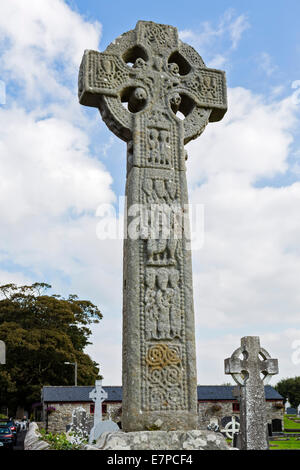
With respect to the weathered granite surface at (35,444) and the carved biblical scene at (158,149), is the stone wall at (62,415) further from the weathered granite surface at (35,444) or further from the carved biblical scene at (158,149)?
the carved biblical scene at (158,149)

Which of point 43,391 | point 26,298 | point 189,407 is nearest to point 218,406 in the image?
point 43,391

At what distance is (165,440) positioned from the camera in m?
4.77

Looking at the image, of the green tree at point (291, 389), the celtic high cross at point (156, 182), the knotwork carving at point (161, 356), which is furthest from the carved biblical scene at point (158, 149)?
the green tree at point (291, 389)

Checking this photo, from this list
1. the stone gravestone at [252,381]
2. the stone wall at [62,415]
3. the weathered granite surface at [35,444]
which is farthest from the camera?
the stone wall at [62,415]

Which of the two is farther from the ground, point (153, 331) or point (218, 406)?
point (153, 331)

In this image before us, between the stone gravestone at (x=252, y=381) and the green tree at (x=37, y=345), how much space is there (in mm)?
27019

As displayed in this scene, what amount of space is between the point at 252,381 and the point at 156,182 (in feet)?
22.7

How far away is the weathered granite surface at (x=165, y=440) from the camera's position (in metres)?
4.59

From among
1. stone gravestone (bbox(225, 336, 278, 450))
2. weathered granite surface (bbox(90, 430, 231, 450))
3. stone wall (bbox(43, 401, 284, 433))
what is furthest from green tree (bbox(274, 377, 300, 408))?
weathered granite surface (bbox(90, 430, 231, 450))

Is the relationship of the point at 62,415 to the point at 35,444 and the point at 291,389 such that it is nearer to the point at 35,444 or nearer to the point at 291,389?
the point at 35,444

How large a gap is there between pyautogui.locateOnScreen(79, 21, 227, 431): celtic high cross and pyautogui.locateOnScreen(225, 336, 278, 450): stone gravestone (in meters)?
6.02

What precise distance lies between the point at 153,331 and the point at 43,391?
95.9 ft

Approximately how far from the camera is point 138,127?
5.98 metres
